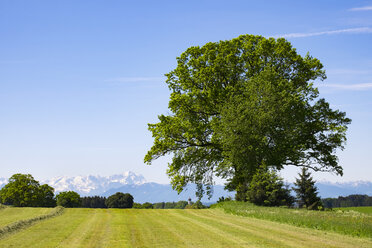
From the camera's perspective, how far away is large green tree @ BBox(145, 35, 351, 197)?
35.7 meters

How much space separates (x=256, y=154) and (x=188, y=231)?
15.1 meters

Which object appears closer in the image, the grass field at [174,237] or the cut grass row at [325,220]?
the grass field at [174,237]

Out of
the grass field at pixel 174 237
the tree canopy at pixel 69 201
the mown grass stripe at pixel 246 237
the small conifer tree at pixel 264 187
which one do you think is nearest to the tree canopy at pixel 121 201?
the tree canopy at pixel 69 201

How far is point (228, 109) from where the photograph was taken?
3519cm

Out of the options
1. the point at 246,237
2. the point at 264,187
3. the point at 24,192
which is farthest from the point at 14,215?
the point at 24,192

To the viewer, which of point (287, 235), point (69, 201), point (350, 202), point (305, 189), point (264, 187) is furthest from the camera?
point (350, 202)

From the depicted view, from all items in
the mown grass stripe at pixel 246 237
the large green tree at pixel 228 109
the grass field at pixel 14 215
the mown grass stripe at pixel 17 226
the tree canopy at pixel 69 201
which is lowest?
the mown grass stripe at pixel 246 237

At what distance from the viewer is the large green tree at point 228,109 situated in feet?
117

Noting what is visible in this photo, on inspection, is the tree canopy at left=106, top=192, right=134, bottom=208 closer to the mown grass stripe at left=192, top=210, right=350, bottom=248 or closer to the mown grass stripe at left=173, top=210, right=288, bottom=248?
A: the mown grass stripe at left=192, top=210, right=350, bottom=248

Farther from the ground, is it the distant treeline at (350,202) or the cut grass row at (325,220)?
the distant treeline at (350,202)

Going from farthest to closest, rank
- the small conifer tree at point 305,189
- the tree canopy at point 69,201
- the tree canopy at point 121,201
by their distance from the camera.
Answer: the tree canopy at point 121,201
the tree canopy at point 69,201
the small conifer tree at point 305,189

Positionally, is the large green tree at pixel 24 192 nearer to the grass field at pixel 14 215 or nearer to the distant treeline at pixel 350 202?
the grass field at pixel 14 215

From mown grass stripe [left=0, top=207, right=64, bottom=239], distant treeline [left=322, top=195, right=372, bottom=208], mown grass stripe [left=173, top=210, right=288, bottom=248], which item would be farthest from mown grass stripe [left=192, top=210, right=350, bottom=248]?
distant treeline [left=322, top=195, right=372, bottom=208]

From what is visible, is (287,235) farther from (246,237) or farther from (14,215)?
(14,215)
